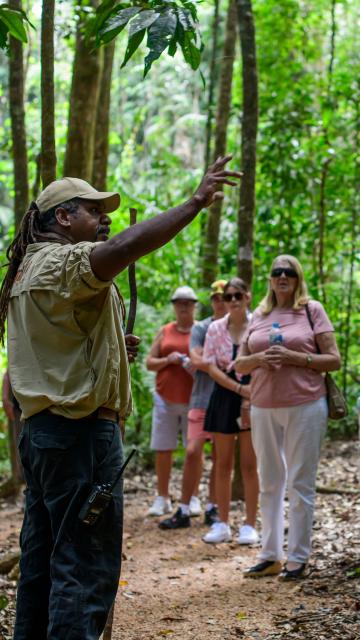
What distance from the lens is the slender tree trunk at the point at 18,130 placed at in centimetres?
870

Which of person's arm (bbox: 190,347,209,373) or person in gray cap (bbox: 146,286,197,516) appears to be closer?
person's arm (bbox: 190,347,209,373)

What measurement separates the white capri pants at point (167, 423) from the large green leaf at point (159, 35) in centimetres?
594

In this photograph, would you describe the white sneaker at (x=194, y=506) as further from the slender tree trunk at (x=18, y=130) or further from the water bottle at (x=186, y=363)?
the slender tree trunk at (x=18, y=130)

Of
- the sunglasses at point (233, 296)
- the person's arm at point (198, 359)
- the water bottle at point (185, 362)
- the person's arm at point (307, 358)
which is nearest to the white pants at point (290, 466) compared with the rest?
the person's arm at point (307, 358)

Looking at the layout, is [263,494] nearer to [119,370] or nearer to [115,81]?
[119,370]

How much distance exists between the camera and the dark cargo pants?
351 centimetres

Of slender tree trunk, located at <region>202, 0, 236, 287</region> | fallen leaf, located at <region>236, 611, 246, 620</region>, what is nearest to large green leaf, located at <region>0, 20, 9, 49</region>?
fallen leaf, located at <region>236, 611, 246, 620</region>

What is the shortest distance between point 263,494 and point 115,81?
2487 cm

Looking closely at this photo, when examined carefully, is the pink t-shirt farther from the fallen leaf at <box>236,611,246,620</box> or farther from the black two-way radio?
the black two-way radio

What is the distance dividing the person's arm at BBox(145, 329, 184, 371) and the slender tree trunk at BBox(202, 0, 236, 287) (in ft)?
8.38

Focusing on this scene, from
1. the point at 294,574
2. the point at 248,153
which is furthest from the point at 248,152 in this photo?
the point at 294,574

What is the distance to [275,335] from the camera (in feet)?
21.2

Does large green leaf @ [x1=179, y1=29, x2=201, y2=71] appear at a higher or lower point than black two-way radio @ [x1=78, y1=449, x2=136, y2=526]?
higher

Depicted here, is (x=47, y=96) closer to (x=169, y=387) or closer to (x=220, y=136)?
(x=169, y=387)
